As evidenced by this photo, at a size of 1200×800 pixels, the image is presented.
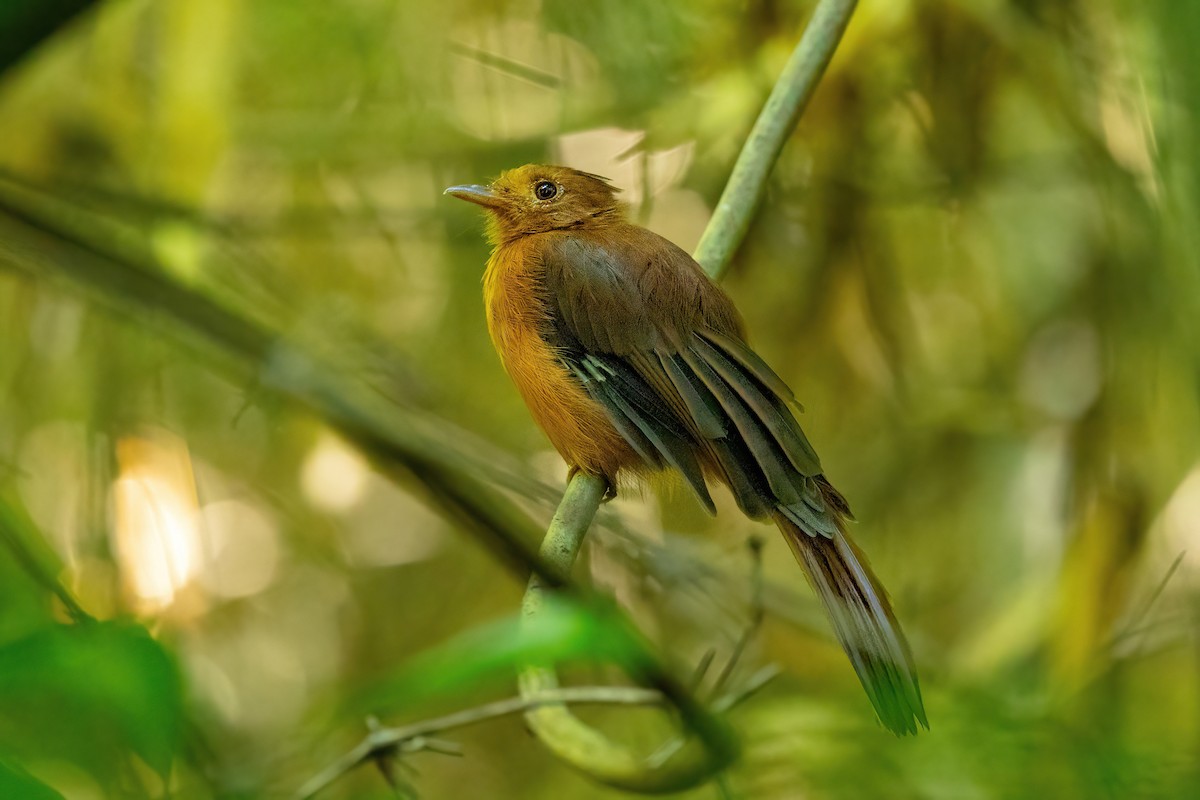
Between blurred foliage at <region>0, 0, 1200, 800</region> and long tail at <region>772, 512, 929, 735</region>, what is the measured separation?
29 cm

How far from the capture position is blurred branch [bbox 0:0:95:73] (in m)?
0.97

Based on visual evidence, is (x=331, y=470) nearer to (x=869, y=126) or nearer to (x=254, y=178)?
(x=254, y=178)

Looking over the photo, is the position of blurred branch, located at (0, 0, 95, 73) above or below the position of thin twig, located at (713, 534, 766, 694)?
above

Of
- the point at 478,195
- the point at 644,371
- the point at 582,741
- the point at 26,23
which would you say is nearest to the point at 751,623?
the point at 582,741

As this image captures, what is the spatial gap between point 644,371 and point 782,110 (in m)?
0.76

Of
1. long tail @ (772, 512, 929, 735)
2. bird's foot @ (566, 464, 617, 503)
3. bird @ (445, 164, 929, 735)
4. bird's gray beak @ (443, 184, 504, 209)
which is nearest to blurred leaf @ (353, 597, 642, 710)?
long tail @ (772, 512, 929, 735)

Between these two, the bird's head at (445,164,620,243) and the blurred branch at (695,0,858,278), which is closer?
the blurred branch at (695,0,858,278)

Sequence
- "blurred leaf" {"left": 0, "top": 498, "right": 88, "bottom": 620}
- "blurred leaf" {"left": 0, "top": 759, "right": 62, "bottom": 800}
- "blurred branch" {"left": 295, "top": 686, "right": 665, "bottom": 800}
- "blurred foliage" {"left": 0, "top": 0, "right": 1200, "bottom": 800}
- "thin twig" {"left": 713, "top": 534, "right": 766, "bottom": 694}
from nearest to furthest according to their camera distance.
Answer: "blurred leaf" {"left": 0, "top": 759, "right": 62, "bottom": 800}, "blurred leaf" {"left": 0, "top": 498, "right": 88, "bottom": 620}, "blurred branch" {"left": 295, "top": 686, "right": 665, "bottom": 800}, "thin twig" {"left": 713, "top": 534, "right": 766, "bottom": 694}, "blurred foliage" {"left": 0, "top": 0, "right": 1200, "bottom": 800}

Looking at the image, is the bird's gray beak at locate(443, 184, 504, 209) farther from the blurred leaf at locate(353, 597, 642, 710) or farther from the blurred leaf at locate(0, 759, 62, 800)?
the blurred leaf at locate(0, 759, 62, 800)

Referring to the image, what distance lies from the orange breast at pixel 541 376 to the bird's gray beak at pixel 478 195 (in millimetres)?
155

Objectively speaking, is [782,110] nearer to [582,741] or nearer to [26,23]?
[582,741]

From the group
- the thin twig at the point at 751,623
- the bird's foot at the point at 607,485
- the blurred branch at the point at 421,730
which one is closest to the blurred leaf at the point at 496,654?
the blurred branch at the point at 421,730

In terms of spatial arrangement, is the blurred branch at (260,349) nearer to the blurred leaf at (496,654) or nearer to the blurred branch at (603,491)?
the blurred leaf at (496,654)

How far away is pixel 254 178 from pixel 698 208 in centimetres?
186
